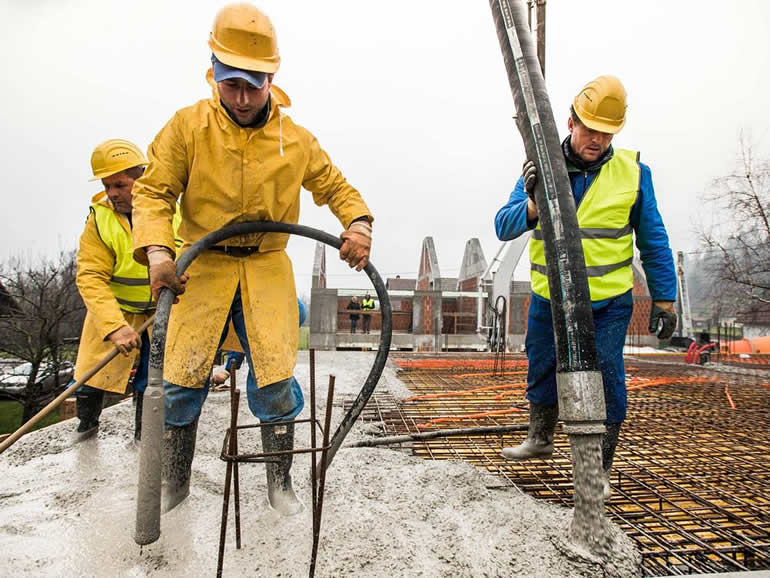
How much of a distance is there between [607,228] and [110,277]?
2.59 metres

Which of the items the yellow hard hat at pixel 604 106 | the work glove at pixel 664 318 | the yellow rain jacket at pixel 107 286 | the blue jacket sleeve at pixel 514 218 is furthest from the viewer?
the yellow rain jacket at pixel 107 286

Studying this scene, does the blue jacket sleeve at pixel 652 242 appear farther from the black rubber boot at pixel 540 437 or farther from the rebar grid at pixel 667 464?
the rebar grid at pixel 667 464

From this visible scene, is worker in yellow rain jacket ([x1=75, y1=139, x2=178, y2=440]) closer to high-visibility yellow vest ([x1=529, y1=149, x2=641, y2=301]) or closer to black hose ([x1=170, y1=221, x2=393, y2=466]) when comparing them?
black hose ([x1=170, y1=221, x2=393, y2=466])

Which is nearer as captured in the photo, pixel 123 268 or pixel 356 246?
pixel 356 246

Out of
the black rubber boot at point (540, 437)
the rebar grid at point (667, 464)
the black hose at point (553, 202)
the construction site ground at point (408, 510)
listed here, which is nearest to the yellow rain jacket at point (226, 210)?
the construction site ground at point (408, 510)

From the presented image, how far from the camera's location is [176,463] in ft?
6.18

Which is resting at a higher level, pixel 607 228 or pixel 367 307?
pixel 367 307

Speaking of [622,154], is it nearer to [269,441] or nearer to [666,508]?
[666,508]

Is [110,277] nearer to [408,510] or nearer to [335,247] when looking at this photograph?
[335,247]

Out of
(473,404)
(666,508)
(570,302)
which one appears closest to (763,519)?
(666,508)

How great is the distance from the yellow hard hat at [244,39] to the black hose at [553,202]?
2.95ft

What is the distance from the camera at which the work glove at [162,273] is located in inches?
62.1

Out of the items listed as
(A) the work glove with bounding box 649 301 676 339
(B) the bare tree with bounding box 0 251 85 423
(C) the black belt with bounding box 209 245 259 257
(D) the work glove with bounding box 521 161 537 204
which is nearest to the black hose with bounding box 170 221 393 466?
(C) the black belt with bounding box 209 245 259 257

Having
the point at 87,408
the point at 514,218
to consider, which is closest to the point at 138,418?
the point at 87,408
